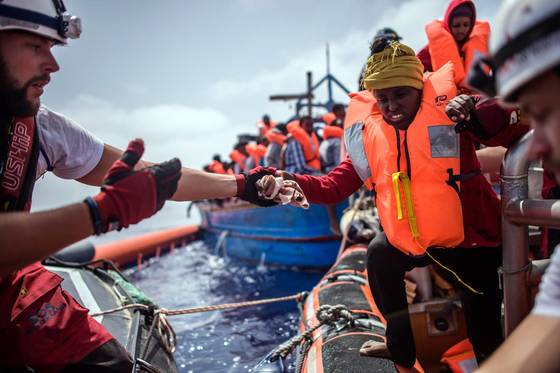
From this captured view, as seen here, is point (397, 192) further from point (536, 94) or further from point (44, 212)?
point (44, 212)

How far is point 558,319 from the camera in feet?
3.04

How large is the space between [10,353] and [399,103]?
93.5 inches

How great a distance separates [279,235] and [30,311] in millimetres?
7880

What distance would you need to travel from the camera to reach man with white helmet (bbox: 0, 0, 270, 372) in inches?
54.1

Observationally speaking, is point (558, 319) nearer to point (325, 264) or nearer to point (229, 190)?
point (229, 190)

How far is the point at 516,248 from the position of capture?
1806mm

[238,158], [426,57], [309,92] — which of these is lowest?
[238,158]

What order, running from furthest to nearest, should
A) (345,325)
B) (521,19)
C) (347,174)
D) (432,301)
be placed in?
(432,301) → (345,325) → (347,174) → (521,19)

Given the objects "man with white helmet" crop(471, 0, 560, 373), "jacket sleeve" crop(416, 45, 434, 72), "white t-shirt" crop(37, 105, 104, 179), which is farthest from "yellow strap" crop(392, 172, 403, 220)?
"jacket sleeve" crop(416, 45, 434, 72)

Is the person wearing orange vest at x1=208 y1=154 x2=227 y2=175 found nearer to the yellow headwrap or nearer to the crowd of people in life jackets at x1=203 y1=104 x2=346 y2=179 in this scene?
the crowd of people in life jackets at x1=203 y1=104 x2=346 y2=179

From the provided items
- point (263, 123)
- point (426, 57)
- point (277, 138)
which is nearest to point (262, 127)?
point (263, 123)

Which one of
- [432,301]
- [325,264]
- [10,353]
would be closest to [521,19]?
[10,353]

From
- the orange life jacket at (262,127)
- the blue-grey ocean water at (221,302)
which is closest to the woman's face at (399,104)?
the blue-grey ocean water at (221,302)

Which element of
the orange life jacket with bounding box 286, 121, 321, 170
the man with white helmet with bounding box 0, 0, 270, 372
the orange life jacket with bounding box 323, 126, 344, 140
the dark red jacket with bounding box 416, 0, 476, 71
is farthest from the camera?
the orange life jacket with bounding box 286, 121, 321, 170
